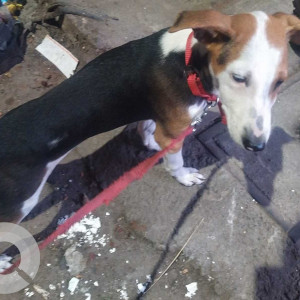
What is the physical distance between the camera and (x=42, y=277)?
11.2ft

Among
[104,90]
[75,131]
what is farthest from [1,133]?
[104,90]

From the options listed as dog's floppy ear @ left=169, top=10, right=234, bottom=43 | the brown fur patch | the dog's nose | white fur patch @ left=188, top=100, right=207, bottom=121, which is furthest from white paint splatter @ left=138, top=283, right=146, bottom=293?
dog's floppy ear @ left=169, top=10, right=234, bottom=43

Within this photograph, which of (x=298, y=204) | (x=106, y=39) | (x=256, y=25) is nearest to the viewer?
(x=256, y=25)

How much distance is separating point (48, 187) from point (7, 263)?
765 millimetres

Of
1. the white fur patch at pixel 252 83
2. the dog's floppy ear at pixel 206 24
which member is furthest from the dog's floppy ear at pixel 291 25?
the dog's floppy ear at pixel 206 24

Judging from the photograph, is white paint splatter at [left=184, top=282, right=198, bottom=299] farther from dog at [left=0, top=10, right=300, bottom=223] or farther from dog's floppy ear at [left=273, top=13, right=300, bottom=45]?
dog's floppy ear at [left=273, top=13, right=300, bottom=45]

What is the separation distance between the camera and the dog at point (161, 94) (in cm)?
242

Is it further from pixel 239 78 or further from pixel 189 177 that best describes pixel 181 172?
pixel 239 78

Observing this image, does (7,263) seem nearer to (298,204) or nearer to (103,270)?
(103,270)

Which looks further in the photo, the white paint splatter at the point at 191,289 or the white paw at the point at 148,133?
the white paw at the point at 148,133

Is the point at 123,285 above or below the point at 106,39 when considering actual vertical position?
below

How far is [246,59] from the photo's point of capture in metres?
2.39

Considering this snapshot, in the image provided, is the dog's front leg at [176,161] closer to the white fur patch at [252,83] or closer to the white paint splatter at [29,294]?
the white fur patch at [252,83]

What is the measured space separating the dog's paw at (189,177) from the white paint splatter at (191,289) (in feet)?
2.90
